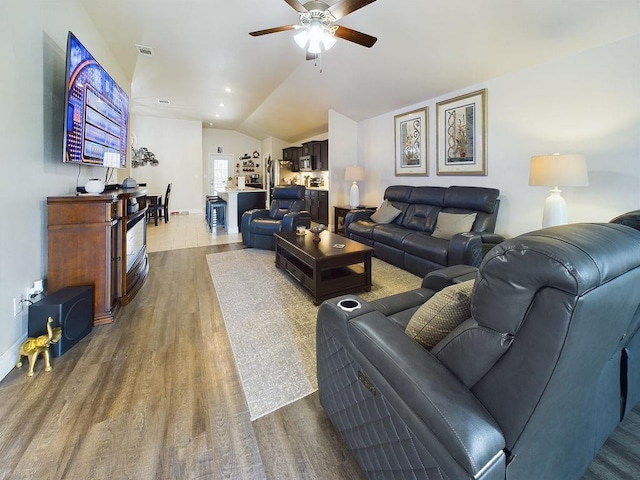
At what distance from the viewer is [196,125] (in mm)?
9375

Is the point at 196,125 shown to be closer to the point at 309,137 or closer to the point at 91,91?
the point at 309,137

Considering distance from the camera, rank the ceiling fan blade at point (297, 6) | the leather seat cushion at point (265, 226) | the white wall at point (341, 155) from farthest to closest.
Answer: the white wall at point (341, 155)
the leather seat cushion at point (265, 226)
the ceiling fan blade at point (297, 6)

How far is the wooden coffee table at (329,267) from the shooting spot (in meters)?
2.84

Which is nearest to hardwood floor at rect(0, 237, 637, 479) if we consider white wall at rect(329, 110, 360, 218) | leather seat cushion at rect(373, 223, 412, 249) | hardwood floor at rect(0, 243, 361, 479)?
hardwood floor at rect(0, 243, 361, 479)

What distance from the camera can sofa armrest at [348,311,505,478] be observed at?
69 cm

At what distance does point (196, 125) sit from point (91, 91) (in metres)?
7.38

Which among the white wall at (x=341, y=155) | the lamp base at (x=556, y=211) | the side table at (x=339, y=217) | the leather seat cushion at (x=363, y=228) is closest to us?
the lamp base at (x=556, y=211)

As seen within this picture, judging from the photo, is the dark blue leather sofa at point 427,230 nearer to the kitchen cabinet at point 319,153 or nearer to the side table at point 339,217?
the side table at point 339,217

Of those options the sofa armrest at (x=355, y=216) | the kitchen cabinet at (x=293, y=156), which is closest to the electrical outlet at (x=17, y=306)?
the sofa armrest at (x=355, y=216)

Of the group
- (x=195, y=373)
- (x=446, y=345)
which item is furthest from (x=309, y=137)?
(x=446, y=345)

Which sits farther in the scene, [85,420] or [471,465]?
[85,420]

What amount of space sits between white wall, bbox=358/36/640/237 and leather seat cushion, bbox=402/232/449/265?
1091 mm

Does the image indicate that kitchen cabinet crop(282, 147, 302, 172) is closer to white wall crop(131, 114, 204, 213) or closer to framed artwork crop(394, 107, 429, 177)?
white wall crop(131, 114, 204, 213)

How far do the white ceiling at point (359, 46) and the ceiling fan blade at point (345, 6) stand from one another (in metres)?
0.85
